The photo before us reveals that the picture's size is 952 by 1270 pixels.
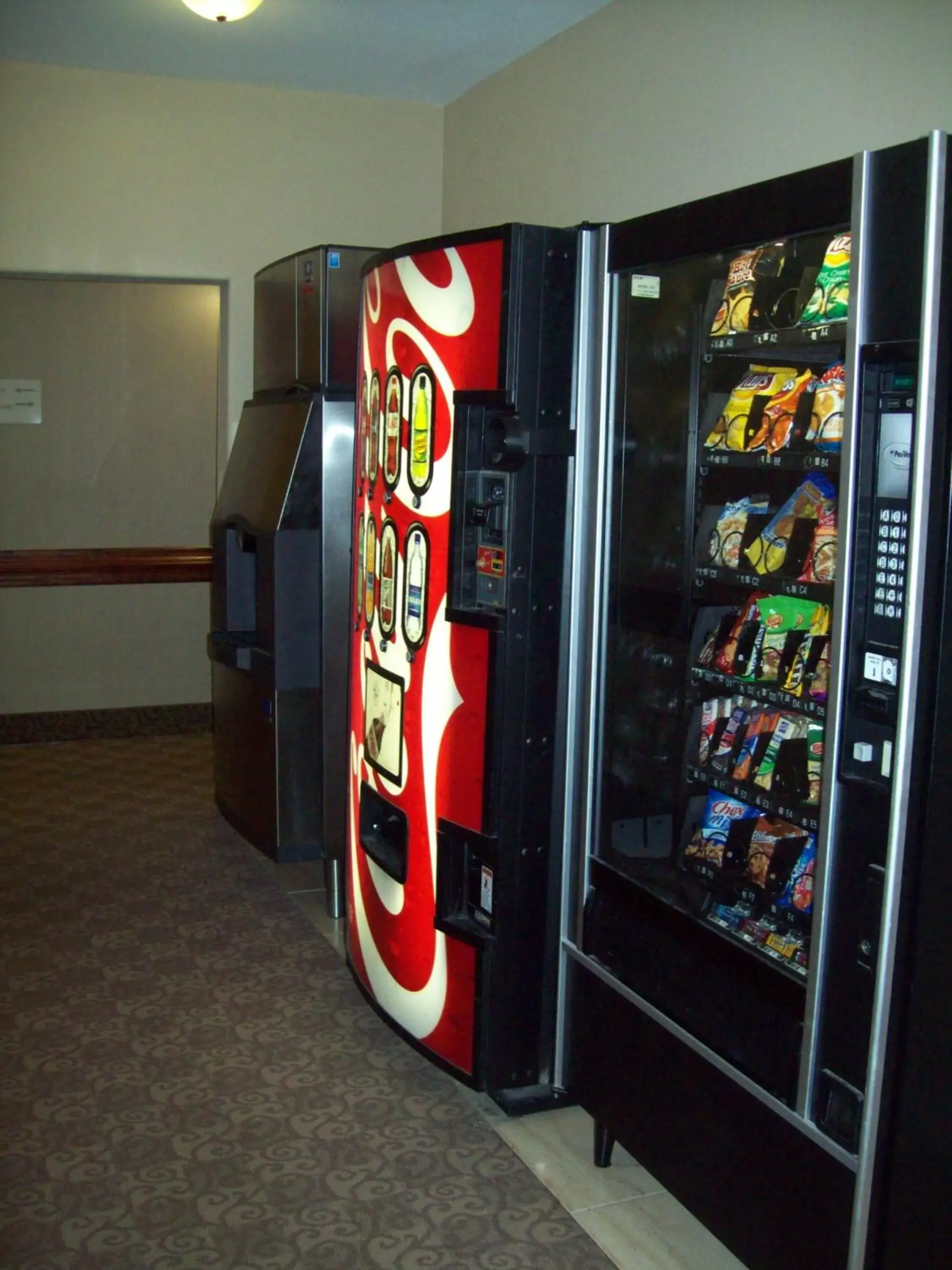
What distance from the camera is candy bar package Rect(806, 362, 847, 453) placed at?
1843mm

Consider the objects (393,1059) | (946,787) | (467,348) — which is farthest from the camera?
(393,1059)

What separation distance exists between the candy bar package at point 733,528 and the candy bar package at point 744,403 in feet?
0.39

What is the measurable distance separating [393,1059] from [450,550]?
123cm

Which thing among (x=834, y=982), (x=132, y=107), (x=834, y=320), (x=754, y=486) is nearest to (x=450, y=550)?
(x=754, y=486)

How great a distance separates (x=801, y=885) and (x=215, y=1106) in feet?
4.52

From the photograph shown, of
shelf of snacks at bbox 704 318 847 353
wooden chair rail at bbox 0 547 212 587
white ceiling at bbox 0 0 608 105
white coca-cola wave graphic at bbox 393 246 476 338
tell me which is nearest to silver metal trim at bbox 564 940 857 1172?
shelf of snacks at bbox 704 318 847 353

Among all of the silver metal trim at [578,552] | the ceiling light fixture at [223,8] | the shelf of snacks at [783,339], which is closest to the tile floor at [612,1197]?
the silver metal trim at [578,552]

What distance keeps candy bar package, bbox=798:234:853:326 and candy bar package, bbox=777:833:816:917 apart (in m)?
0.82

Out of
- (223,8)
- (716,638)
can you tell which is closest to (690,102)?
(223,8)

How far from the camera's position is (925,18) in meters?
2.52

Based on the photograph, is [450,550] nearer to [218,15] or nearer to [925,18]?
[925,18]

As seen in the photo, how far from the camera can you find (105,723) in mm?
5789

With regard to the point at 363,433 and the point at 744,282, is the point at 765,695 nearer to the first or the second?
the point at 744,282

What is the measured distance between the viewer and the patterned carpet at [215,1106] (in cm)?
216
